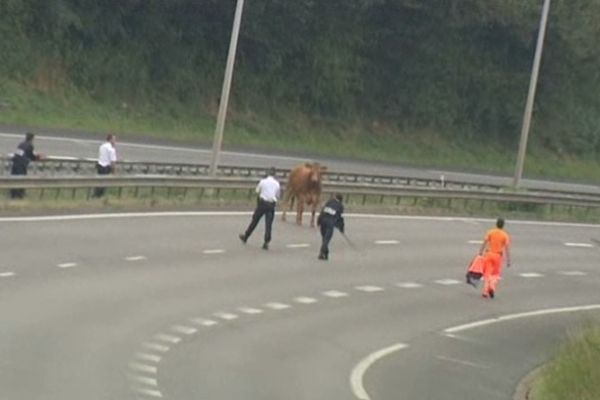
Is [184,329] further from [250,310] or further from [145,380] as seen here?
[145,380]

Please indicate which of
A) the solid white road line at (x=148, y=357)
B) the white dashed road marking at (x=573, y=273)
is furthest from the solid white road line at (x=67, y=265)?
the white dashed road marking at (x=573, y=273)

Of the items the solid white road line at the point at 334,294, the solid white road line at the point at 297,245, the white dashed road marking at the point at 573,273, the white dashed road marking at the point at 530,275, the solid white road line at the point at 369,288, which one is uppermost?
the white dashed road marking at the point at 573,273

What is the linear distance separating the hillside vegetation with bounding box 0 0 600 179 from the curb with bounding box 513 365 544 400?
1314 inches

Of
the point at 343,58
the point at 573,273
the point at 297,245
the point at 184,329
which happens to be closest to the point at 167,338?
the point at 184,329

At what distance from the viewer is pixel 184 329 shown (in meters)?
24.5

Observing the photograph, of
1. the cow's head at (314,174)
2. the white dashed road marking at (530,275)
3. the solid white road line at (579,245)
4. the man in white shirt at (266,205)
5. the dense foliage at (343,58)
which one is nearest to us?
the man in white shirt at (266,205)

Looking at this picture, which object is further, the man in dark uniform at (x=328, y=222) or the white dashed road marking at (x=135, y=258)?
the man in dark uniform at (x=328, y=222)

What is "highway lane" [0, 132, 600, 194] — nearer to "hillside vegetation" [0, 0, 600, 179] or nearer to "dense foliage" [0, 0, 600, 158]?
"hillside vegetation" [0, 0, 600, 179]

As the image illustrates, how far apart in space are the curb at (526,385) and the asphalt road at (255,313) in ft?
0.45

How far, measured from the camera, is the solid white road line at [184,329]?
79.5 feet

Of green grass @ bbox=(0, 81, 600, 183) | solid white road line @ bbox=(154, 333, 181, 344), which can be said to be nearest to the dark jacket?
solid white road line @ bbox=(154, 333, 181, 344)

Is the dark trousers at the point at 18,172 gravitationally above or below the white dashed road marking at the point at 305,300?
above

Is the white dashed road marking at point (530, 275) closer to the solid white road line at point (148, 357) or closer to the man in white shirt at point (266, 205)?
the man in white shirt at point (266, 205)

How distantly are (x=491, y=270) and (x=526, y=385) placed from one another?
26.8 feet
